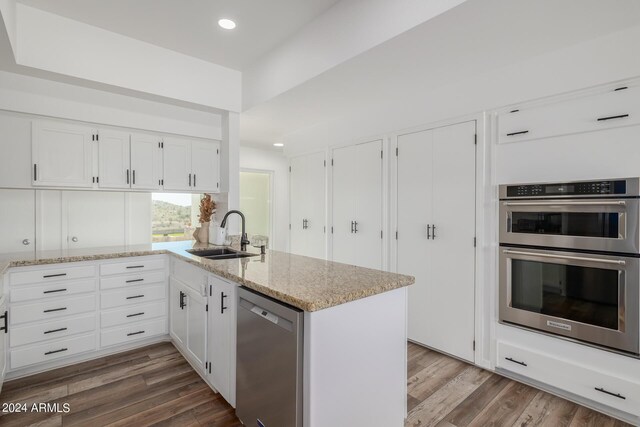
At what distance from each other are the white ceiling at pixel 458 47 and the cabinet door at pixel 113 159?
56.6 inches

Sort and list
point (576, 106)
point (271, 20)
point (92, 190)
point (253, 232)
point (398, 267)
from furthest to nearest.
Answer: point (253, 232)
point (398, 267)
point (92, 190)
point (271, 20)
point (576, 106)

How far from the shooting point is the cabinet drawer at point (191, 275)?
7.50ft

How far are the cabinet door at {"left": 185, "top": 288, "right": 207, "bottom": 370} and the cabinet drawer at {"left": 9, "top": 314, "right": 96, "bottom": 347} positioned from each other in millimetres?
953

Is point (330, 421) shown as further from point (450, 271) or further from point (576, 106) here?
point (576, 106)

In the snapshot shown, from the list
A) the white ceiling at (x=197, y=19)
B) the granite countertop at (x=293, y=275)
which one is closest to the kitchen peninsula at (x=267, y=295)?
the granite countertop at (x=293, y=275)

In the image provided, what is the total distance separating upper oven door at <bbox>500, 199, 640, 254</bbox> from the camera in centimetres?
198

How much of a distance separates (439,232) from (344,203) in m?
1.29

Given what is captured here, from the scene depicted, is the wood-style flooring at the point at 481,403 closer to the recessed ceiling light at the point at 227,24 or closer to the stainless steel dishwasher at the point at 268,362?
the stainless steel dishwasher at the point at 268,362

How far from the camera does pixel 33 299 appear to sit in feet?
8.25

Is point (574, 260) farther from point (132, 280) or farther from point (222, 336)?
point (132, 280)

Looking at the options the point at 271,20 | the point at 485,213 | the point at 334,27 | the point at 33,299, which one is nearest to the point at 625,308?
the point at 485,213

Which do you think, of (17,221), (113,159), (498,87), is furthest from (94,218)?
(498,87)

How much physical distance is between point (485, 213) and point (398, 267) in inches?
40.8

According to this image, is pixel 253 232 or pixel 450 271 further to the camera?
pixel 253 232
